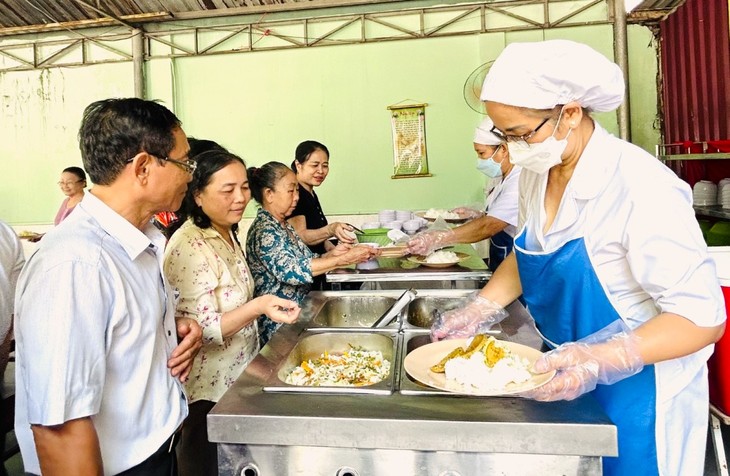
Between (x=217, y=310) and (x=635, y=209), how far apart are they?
1.38 meters

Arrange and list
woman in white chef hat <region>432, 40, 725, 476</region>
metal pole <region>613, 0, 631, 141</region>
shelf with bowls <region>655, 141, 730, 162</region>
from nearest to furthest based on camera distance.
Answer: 1. woman in white chef hat <region>432, 40, 725, 476</region>
2. shelf with bowls <region>655, 141, 730, 162</region>
3. metal pole <region>613, 0, 631, 141</region>

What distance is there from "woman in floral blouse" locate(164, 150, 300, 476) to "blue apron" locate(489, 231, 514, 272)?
6.11 feet

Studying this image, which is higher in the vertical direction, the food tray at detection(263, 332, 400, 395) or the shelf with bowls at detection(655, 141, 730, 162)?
the shelf with bowls at detection(655, 141, 730, 162)

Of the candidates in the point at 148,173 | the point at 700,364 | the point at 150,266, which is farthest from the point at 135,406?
the point at 700,364

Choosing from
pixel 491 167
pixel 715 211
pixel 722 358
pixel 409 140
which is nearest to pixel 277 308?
pixel 722 358

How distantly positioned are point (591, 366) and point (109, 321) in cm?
112

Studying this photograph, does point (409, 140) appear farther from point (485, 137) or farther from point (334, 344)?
point (334, 344)

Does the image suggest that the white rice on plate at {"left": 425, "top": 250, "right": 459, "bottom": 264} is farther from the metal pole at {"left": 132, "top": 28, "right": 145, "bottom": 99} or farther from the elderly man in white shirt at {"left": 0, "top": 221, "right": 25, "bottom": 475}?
the metal pole at {"left": 132, "top": 28, "right": 145, "bottom": 99}

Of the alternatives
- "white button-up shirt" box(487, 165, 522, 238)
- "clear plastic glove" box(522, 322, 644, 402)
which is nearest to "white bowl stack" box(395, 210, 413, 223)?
"white button-up shirt" box(487, 165, 522, 238)

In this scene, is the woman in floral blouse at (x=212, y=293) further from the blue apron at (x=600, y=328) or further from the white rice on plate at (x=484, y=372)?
the blue apron at (x=600, y=328)

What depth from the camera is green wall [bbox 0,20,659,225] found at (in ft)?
21.8

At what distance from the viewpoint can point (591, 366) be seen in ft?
3.95

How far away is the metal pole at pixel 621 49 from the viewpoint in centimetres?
610

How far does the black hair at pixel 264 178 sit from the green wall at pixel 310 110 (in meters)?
4.20
